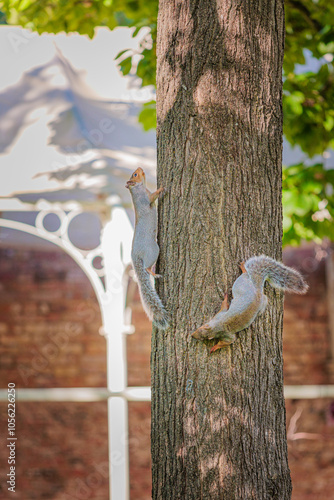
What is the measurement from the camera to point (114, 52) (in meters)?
3.38

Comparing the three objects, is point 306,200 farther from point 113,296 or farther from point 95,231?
point 95,231

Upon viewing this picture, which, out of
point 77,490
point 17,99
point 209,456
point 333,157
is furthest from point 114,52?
point 77,490

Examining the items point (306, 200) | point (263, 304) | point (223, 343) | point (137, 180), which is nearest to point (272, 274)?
point (263, 304)

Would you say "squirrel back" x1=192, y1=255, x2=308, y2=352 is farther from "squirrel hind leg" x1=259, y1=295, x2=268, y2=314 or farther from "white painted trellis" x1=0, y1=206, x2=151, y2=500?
"white painted trellis" x1=0, y1=206, x2=151, y2=500

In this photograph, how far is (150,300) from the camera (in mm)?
1417

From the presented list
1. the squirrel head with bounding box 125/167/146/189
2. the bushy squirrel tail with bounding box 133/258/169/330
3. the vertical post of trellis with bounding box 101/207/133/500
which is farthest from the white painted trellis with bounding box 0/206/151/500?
the bushy squirrel tail with bounding box 133/258/169/330

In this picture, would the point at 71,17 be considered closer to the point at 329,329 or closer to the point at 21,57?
the point at 21,57

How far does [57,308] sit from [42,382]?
0.65 meters

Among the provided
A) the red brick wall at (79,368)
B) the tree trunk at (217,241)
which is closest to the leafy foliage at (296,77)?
the tree trunk at (217,241)

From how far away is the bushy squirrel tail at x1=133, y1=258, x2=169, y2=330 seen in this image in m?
1.37

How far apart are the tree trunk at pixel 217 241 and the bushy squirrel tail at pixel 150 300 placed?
2cm

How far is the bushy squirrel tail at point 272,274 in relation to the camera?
1320 millimetres

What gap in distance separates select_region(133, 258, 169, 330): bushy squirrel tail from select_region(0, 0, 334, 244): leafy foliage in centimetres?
110

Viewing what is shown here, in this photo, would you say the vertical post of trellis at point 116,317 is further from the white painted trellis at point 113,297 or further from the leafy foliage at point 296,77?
the leafy foliage at point 296,77
